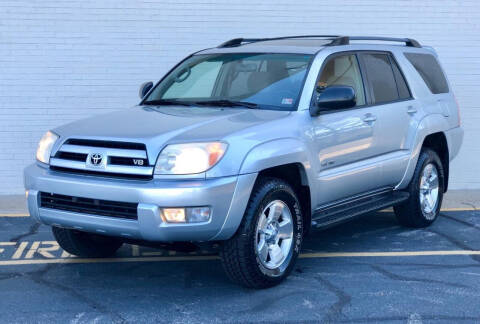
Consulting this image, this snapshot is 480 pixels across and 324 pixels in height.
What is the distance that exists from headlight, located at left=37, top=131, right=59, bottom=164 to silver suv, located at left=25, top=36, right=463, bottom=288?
12mm

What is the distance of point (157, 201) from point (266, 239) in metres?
1.06

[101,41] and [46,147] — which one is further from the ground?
[101,41]

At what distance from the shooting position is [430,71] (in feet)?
26.7

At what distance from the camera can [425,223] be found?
7.89 meters

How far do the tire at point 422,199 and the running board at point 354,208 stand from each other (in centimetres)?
21

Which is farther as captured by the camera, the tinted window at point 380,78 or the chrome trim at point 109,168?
the tinted window at point 380,78

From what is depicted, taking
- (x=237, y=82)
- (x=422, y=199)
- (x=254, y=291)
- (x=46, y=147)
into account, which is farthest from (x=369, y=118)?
(x=46, y=147)

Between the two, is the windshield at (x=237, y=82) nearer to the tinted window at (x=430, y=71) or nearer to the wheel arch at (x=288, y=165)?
the wheel arch at (x=288, y=165)

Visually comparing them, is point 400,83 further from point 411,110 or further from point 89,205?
point 89,205

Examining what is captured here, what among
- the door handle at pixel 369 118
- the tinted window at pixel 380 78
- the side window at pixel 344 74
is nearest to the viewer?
the side window at pixel 344 74

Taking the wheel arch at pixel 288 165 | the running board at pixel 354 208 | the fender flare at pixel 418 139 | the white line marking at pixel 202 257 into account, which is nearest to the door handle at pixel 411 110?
the fender flare at pixel 418 139

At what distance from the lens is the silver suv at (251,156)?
16.8 feet

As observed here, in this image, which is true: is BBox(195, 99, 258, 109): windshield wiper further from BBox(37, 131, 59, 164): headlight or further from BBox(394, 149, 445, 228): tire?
Result: BBox(394, 149, 445, 228): tire

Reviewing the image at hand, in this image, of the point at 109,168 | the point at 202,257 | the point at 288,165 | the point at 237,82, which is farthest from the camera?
the point at 202,257
